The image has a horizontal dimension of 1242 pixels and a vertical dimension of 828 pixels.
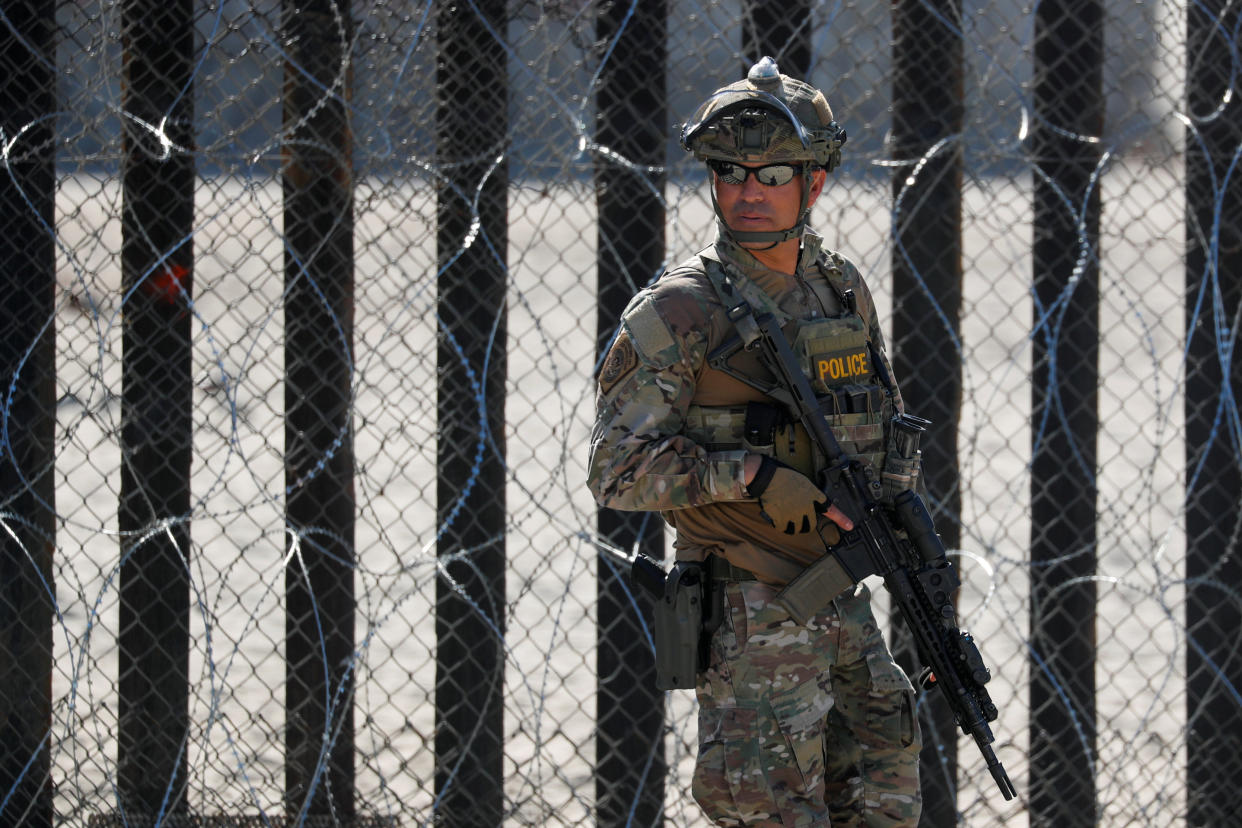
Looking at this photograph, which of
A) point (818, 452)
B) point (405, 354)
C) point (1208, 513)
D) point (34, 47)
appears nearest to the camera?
point (818, 452)

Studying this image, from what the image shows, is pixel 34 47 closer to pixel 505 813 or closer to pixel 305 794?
pixel 305 794

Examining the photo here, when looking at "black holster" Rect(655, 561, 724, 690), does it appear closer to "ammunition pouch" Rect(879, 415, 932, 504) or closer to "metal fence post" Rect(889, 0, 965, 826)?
"ammunition pouch" Rect(879, 415, 932, 504)

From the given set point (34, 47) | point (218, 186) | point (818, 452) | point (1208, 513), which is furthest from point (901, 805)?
point (34, 47)

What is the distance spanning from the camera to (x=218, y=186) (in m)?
3.26

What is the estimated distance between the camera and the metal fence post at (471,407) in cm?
323

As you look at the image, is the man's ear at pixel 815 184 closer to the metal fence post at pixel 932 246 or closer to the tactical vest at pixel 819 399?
the tactical vest at pixel 819 399

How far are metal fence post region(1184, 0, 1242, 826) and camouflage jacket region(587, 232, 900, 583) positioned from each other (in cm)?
130

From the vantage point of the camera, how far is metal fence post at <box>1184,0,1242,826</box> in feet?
11.1

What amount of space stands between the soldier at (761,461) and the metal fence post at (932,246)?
739 mm

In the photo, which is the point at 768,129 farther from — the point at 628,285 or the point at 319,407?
the point at 319,407

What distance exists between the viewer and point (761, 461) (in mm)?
2434

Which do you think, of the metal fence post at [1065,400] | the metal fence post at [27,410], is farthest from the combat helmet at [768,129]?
the metal fence post at [27,410]

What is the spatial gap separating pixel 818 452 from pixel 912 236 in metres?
1.05

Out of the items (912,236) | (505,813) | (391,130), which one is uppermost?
(391,130)
